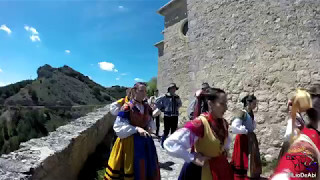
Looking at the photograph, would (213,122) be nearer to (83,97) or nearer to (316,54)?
(316,54)

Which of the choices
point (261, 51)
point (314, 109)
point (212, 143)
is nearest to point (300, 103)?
point (314, 109)

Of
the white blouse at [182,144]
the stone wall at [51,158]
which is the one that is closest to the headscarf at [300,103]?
the white blouse at [182,144]

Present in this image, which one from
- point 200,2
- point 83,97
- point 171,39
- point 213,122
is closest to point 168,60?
point 171,39

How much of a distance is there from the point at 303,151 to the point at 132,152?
205 centimetres

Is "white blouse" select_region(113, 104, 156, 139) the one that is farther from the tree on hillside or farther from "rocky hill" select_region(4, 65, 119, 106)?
"rocky hill" select_region(4, 65, 119, 106)

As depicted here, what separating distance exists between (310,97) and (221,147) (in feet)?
2.77

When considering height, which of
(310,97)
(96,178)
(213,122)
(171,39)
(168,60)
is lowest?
(96,178)

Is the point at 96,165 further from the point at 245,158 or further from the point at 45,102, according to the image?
the point at 45,102

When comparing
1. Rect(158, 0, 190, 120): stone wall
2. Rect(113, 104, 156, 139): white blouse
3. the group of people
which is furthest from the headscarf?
Rect(158, 0, 190, 120): stone wall

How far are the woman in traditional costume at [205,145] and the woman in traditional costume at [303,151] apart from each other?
71cm

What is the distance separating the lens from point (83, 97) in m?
58.6

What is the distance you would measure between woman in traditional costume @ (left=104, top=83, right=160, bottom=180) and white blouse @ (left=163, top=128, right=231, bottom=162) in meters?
0.92

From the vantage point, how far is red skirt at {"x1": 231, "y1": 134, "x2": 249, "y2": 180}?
12.6 feet

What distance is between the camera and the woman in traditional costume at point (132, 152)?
2.96 meters
